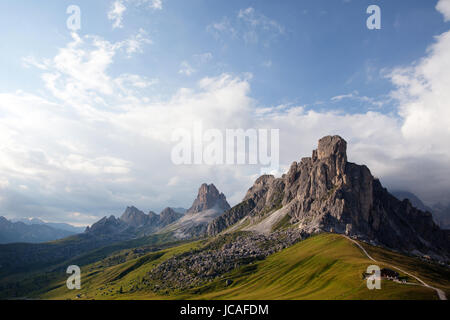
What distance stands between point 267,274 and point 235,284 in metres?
22.8

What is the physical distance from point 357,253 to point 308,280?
4443cm
